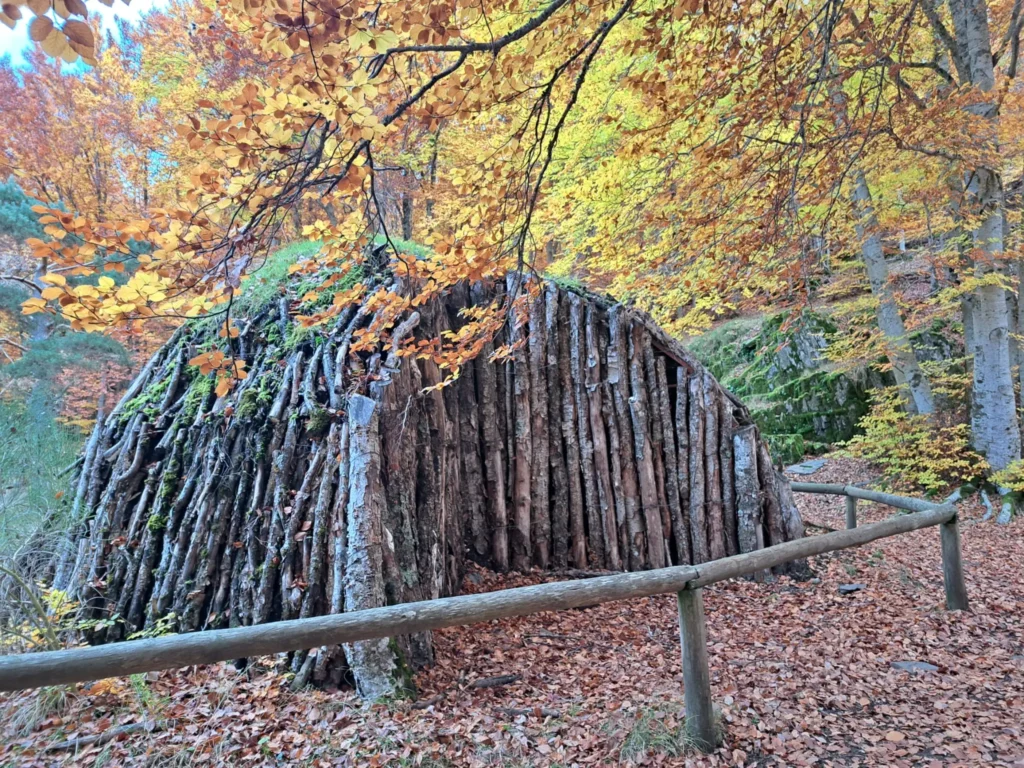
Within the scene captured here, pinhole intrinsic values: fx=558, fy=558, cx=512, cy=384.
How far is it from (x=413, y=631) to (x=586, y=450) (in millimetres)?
3443

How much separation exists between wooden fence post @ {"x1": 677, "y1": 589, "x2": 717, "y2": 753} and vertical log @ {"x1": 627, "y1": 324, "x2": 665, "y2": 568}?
2672 mm

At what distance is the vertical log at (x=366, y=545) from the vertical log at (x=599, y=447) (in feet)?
7.92

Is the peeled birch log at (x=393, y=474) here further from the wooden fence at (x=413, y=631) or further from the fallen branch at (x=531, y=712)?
the wooden fence at (x=413, y=631)

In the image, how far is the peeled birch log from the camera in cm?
386

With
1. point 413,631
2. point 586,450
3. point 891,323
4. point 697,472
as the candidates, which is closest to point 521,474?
point 586,450

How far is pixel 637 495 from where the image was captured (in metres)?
5.61

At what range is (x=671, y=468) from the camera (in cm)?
566

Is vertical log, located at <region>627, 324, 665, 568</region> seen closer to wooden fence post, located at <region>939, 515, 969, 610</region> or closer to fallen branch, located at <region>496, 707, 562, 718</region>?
→ wooden fence post, located at <region>939, 515, 969, 610</region>

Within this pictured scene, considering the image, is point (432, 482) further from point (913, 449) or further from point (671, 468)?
point (913, 449)

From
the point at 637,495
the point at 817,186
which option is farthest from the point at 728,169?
the point at 637,495

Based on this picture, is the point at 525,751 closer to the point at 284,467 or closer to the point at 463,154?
the point at 284,467

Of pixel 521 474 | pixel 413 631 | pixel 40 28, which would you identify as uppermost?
pixel 40 28

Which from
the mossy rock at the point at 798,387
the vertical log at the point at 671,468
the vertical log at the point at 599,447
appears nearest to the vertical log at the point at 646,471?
the vertical log at the point at 671,468

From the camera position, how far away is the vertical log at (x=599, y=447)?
218 inches
